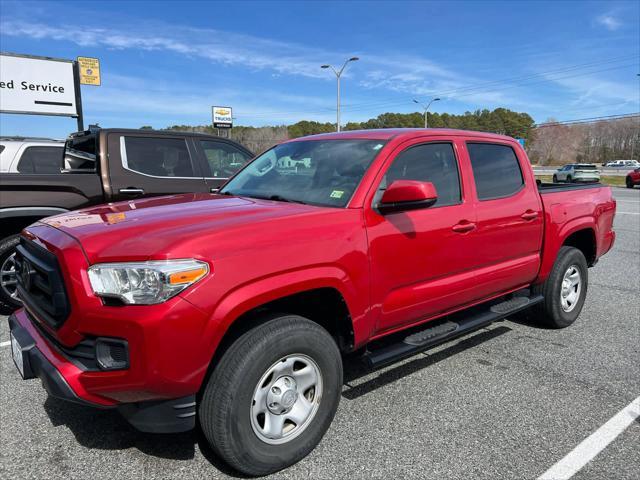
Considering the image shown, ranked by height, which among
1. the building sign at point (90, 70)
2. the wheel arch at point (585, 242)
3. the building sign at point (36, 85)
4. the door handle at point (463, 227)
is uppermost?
the building sign at point (90, 70)

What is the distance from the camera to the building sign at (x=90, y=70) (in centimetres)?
2038

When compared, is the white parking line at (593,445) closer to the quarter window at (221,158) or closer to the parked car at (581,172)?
the quarter window at (221,158)

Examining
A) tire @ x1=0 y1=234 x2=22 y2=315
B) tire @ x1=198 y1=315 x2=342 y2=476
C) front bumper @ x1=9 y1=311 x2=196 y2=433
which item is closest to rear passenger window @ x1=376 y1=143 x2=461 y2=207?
tire @ x1=198 y1=315 x2=342 y2=476

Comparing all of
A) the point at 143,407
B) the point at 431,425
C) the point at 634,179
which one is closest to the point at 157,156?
the point at 143,407

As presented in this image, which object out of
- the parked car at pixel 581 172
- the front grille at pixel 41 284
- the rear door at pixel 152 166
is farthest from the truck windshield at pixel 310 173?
the parked car at pixel 581 172

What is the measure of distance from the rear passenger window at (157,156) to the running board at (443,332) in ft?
12.2

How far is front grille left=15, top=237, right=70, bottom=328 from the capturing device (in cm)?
224

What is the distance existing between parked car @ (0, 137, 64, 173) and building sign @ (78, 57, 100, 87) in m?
14.3

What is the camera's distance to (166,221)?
2.46 m

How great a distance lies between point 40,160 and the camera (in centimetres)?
788

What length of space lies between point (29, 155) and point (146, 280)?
7.17m

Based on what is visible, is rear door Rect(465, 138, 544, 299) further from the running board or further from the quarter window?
the quarter window

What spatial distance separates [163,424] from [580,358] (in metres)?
3.46

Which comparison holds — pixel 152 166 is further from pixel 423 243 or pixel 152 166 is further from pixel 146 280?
pixel 146 280
